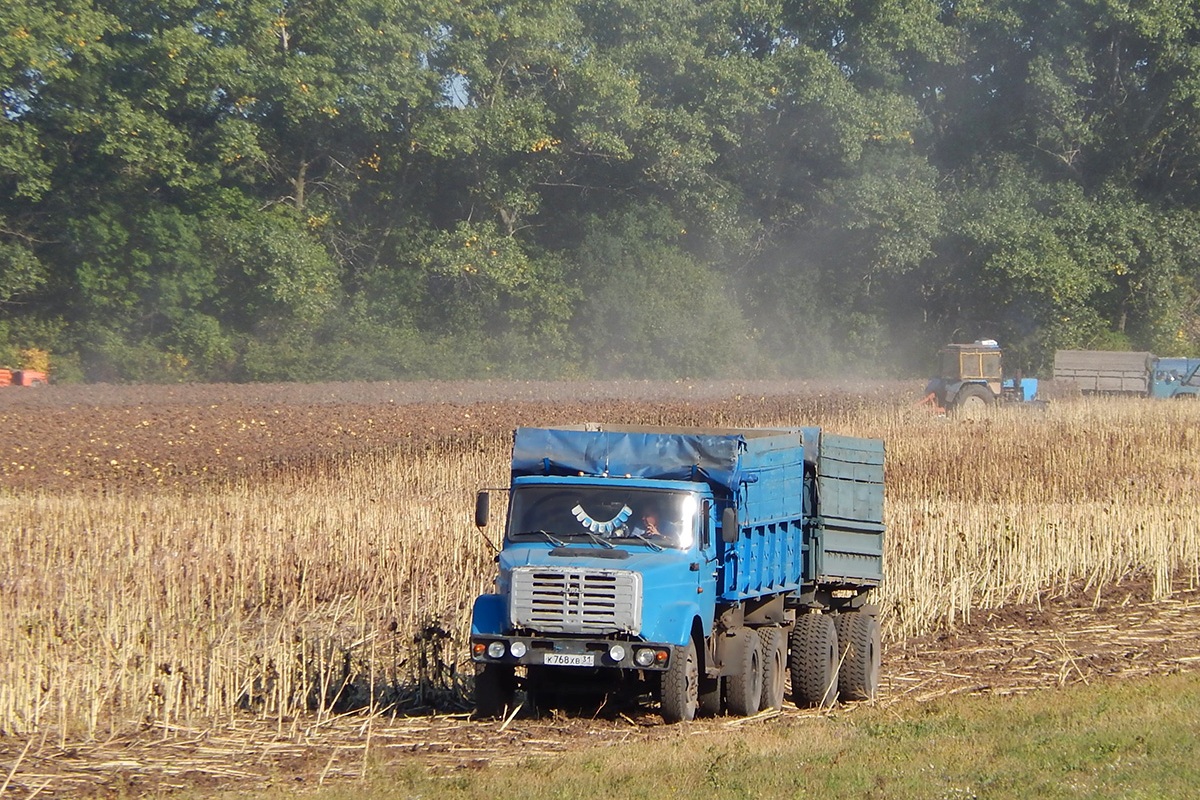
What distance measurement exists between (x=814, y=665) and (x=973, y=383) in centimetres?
3078

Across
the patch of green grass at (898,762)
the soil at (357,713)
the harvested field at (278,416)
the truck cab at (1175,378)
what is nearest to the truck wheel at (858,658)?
the soil at (357,713)

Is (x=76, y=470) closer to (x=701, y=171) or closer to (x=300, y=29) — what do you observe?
(x=300, y=29)

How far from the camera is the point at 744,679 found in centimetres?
1215

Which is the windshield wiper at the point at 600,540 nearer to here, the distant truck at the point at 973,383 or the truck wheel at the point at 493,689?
the truck wheel at the point at 493,689

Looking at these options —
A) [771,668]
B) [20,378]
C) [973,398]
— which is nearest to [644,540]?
[771,668]

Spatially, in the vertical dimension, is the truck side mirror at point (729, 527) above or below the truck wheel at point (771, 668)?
above

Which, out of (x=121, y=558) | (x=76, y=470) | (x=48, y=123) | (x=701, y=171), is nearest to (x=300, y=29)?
(x=48, y=123)

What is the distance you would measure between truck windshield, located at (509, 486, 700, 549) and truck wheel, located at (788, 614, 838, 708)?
2151 mm

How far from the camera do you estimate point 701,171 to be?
59.2 meters

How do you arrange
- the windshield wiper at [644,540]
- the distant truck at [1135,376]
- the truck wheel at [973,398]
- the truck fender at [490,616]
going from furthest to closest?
the distant truck at [1135,376] < the truck wheel at [973,398] < the windshield wiper at [644,540] < the truck fender at [490,616]

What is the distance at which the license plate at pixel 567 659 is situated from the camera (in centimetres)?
1123

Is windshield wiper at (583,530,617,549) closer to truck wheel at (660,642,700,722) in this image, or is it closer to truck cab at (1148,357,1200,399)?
truck wheel at (660,642,700,722)

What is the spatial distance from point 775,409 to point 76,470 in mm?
18626

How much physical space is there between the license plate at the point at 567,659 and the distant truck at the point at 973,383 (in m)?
31.6
